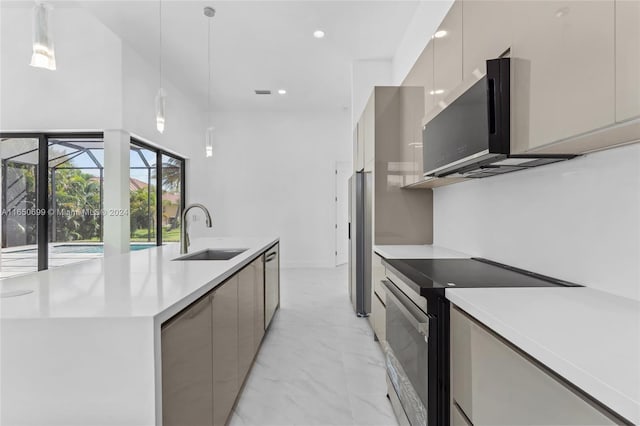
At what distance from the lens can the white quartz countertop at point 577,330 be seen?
0.54 metres

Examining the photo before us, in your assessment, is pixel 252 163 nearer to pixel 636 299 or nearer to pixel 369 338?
pixel 369 338

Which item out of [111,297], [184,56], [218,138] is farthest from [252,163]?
[111,297]

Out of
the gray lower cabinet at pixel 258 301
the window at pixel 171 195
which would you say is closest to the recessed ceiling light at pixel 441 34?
the gray lower cabinet at pixel 258 301

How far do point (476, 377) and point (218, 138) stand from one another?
20.9ft

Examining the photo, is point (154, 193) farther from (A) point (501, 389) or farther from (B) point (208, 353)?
(A) point (501, 389)

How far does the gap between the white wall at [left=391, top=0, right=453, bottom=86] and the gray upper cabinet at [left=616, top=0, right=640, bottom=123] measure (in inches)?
76.5

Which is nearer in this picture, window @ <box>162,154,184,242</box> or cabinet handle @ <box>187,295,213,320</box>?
cabinet handle @ <box>187,295,213,320</box>

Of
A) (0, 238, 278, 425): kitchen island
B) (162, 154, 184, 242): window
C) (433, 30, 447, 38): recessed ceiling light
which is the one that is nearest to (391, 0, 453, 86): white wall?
(433, 30, 447, 38): recessed ceiling light

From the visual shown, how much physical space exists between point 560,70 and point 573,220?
0.61 m

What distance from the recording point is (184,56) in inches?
160

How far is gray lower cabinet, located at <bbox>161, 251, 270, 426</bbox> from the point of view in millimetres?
1021

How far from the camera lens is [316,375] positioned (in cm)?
223

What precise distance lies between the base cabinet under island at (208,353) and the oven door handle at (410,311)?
85cm

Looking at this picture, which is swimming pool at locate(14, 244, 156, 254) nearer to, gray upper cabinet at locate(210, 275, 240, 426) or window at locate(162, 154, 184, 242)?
window at locate(162, 154, 184, 242)
